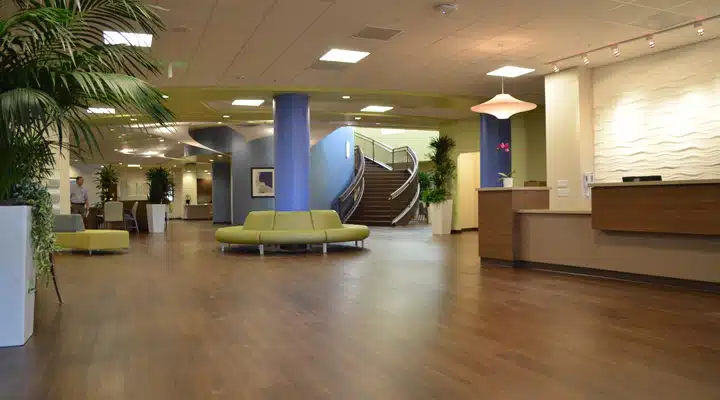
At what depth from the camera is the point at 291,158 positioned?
36.0 ft

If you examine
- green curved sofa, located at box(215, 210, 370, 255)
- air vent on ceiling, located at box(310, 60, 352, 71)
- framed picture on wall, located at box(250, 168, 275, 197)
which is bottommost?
green curved sofa, located at box(215, 210, 370, 255)

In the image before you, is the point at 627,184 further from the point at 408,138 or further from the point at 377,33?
the point at 408,138

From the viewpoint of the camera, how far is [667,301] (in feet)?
16.6

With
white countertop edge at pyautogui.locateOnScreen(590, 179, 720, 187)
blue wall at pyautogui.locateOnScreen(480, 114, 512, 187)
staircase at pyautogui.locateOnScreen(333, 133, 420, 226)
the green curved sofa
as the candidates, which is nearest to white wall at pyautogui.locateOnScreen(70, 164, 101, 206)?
staircase at pyautogui.locateOnScreen(333, 133, 420, 226)

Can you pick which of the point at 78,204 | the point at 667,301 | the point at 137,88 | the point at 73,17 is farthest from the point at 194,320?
the point at 78,204

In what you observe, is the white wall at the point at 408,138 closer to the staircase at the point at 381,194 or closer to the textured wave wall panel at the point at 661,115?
the staircase at the point at 381,194

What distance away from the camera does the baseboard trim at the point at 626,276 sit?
223 inches

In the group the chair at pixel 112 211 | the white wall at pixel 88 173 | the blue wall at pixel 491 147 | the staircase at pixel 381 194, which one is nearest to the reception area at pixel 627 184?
the blue wall at pixel 491 147

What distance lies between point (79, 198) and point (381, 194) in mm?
9989

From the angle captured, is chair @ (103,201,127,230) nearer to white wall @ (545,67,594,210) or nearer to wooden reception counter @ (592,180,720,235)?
white wall @ (545,67,594,210)

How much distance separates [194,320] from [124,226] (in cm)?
1431

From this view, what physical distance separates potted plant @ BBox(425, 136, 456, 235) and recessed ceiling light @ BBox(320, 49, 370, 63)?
246 inches

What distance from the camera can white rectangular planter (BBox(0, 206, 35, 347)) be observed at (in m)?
3.77

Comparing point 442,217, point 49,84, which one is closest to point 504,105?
point 442,217
